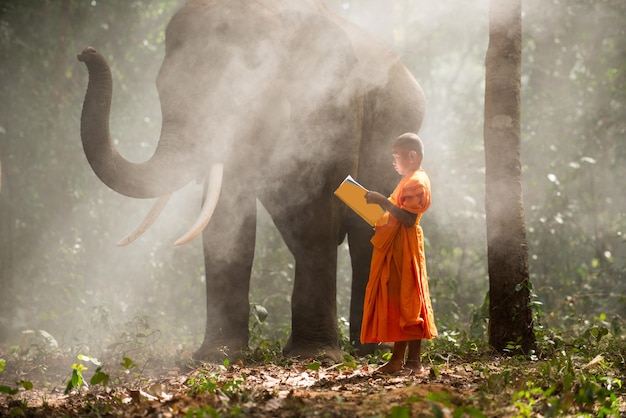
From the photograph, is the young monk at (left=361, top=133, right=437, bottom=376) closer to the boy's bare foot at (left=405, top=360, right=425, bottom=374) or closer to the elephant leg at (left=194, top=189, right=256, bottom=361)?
the boy's bare foot at (left=405, top=360, right=425, bottom=374)

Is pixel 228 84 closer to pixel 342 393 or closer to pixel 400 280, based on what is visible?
pixel 400 280

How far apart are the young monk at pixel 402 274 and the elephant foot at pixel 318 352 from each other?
1.13 meters

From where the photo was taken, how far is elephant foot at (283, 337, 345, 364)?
6.50 metres

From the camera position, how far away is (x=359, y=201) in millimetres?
5465

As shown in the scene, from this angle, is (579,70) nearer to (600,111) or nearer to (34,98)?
(600,111)

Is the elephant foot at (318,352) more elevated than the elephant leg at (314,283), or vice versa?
the elephant leg at (314,283)

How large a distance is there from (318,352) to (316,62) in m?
2.56

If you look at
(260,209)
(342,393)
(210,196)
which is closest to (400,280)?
(342,393)

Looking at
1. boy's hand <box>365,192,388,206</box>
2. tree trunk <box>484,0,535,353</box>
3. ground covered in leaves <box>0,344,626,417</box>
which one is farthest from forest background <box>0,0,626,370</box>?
boy's hand <box>365,192,388,206</box>

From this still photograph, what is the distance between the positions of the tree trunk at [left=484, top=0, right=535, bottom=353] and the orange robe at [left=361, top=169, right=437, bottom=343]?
1.21 metres

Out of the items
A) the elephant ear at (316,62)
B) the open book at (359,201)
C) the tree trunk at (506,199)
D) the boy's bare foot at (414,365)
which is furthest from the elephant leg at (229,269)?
the tree trunk at (506,199)

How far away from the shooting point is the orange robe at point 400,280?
527 cm

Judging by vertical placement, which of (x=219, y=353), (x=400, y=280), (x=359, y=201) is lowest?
(x=219, y=353)

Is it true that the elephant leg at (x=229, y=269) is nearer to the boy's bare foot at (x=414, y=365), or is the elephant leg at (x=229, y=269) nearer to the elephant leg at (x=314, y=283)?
the elephant leg at (x=314, y=283)
